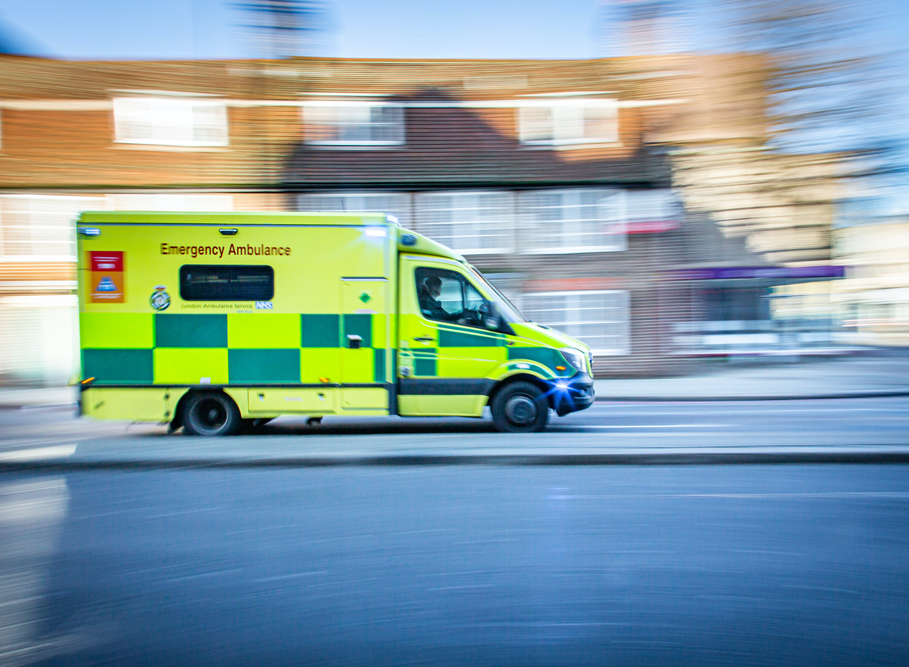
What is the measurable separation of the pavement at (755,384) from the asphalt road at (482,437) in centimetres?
198

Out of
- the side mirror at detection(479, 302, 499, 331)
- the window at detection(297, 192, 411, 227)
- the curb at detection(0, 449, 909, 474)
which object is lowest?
the curb at detection(0, 449, 909, 474)

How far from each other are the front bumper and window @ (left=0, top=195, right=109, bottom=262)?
14720mm

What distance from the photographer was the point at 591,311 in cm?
1739

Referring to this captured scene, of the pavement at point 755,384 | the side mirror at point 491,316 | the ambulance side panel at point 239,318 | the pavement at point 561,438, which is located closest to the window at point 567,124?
the pavement at point 755,384

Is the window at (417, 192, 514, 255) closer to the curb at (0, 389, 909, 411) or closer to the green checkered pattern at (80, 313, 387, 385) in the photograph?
the curb at (0, 389, 909, 411)

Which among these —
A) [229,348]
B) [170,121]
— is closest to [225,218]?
[229,348]

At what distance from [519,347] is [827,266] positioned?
16529 mm

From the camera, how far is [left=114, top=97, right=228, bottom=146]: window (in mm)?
17734

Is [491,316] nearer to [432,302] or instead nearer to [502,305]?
[502,305]

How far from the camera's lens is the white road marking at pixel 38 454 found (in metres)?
6.61

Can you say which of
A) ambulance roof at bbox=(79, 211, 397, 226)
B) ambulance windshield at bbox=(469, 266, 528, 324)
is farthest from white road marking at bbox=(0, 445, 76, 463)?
ambulance windshield at bbox=(469, 266, 528, 324)

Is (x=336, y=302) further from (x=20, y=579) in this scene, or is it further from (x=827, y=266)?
(x=827, y=266)

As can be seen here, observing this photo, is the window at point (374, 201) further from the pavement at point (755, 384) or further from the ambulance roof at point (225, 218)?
the ambulance roof at point (225, 218)

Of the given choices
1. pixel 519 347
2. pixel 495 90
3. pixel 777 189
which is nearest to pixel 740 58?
pixel 777 189
